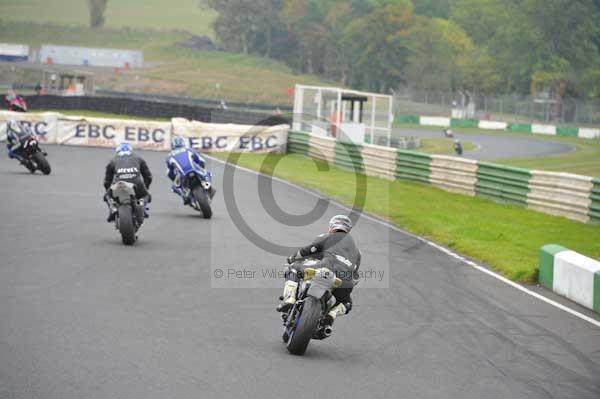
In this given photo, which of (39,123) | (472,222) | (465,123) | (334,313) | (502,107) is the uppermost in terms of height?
(502,107)

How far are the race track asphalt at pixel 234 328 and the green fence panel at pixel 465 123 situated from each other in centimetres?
5492

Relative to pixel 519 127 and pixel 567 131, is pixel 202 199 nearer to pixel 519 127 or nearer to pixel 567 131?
pixel 567 131

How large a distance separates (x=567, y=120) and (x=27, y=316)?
192 feet

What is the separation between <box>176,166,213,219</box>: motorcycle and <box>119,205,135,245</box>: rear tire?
124 inches

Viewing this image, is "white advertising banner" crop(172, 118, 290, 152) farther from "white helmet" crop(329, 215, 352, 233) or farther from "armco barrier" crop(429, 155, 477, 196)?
"white helmet" crop(329, 215, 352, 233)

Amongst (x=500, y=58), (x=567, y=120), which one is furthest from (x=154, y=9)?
(x=567, y=120)

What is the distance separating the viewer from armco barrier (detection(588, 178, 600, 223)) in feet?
67.5

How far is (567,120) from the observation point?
6462cm

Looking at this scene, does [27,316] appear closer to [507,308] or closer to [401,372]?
[401,372]

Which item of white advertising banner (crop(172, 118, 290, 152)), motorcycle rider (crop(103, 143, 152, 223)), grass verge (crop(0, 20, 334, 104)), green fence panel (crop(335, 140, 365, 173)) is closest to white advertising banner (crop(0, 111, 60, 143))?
white advertising banner (crop(172, 118, 290, 152))

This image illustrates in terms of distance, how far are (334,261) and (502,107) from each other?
64.6 meters

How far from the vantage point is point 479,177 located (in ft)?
83.6

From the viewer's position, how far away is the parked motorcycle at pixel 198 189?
18141 millimetres

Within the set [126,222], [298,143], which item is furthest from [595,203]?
[298,143]
